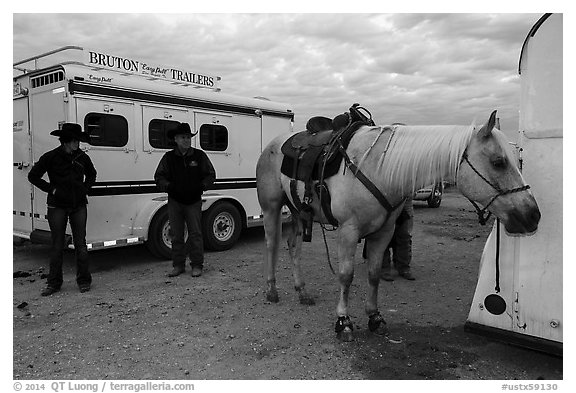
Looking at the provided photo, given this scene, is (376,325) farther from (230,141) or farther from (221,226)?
(230,141)

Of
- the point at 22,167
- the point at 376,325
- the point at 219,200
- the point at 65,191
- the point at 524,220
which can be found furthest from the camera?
the point at 219,200

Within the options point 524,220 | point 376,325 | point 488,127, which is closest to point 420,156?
point 488,127

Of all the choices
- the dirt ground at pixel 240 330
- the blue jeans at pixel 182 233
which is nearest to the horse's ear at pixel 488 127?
the dirt ground at pixel 240 330

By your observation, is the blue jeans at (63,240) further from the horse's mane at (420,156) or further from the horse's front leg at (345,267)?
the horse's mane at (420,156)

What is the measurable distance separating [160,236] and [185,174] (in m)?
1.45

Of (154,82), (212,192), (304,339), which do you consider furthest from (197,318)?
(154,82)

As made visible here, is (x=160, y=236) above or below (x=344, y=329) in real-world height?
above

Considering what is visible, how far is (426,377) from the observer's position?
324 centimetres

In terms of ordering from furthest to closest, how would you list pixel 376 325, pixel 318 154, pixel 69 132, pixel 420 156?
pixel 69 132
pixel 318 154
pixel 376 325
pixel 420 156

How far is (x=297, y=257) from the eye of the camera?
5.19m

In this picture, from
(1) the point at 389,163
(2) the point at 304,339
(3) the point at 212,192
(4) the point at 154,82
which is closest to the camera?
(1) the point at 389,163

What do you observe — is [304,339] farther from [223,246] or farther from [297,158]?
[223,246]

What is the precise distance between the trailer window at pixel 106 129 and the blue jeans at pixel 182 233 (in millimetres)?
1290

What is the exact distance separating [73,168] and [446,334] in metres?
4.69
